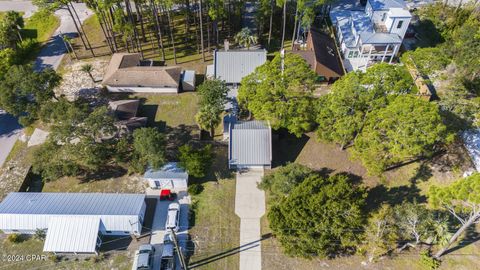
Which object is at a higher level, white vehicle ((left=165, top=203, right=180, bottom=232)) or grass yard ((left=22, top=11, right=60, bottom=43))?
grass yard ((left=22, top=11, right=60, bottom=43))

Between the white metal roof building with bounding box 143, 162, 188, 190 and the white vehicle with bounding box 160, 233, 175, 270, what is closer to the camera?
the white vehicle with bounding box 160, 233, 175, 270

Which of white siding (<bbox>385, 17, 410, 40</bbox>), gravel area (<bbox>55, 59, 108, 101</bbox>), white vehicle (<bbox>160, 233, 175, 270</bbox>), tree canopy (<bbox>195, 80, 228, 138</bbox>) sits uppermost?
white siding (<bbox>385, 17, 410, 40</bbox>)

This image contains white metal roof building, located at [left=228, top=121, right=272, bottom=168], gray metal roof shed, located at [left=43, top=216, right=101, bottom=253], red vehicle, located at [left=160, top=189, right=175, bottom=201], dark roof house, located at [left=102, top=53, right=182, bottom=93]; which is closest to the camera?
gray metal roof shed, located at [left=43, top=216, right=101, bottom=253]

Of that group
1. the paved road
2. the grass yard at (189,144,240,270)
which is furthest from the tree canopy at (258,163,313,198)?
the paved road

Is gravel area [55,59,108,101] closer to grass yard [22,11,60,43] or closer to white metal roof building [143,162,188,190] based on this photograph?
grass yard [22,11,60,43]

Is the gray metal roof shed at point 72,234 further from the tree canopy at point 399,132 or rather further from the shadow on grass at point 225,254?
the tree canopy at point 399,132

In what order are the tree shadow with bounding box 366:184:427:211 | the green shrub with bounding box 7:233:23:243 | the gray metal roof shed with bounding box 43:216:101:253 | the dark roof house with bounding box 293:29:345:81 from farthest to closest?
1. the dark roof house with bounding box 293:29:345:81
2. the tree shadow with bounding box 366:184:427:211
3. the green shrub with bounding box 7:233:23:243
4. the gray metal roof shed with bounding box 43:216:101:253
